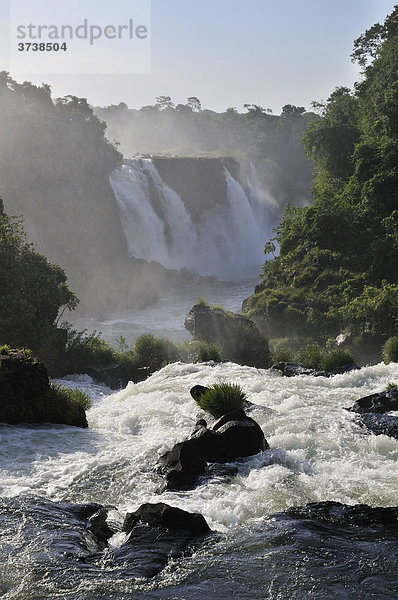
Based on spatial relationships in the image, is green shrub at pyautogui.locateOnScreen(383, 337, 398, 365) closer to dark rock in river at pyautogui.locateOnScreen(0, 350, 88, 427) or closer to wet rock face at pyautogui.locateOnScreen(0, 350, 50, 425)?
dark rock in river at pyautogui.locateOnScreen(0, 350, 88, 427)

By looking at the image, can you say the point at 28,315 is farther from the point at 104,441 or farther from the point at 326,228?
the point at 326,228

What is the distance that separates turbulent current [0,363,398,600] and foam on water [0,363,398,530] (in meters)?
0.04

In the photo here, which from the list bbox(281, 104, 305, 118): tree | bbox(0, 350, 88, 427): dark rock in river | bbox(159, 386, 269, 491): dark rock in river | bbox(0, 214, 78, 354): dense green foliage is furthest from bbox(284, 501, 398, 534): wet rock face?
bbox(281, 104, 305, 118): tree

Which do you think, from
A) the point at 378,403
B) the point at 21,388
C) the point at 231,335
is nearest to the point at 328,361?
the point at 378,403

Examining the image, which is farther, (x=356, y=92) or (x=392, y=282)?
(x=356, y=92)

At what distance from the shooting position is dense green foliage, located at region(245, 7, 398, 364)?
32.0 m

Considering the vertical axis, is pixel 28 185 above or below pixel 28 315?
above

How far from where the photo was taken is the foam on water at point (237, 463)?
11.4 metres

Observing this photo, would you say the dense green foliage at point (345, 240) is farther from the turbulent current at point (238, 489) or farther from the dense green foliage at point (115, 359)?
the turbulent current at point (238, 489)

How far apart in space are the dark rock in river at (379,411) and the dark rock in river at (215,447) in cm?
327

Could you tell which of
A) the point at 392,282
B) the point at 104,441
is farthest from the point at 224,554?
the point at 392,282

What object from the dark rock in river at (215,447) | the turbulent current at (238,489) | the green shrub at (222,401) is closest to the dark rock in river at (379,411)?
the turbulent current at (238,489)

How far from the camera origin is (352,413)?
54.8ft

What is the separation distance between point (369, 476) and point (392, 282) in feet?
72.6
